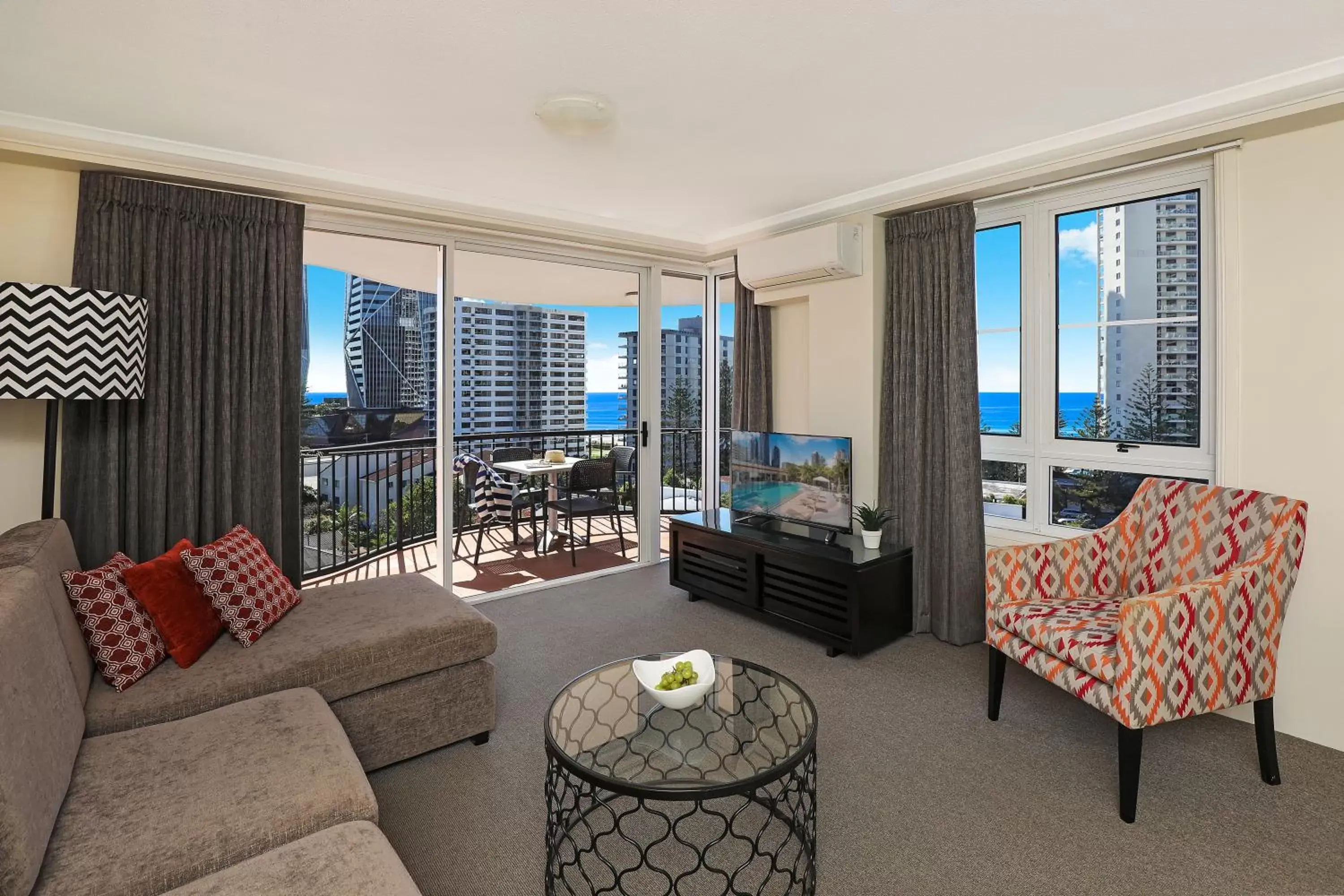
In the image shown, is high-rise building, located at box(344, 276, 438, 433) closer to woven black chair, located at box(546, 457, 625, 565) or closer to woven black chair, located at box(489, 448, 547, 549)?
woven black chair, located at box(489, 448, 547, 549)

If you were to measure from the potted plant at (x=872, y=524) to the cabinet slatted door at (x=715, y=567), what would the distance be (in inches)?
24.6

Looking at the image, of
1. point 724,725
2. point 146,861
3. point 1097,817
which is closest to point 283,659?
point 146,861

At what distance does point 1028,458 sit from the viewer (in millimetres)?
3494

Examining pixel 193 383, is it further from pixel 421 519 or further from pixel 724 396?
pixel 724 396

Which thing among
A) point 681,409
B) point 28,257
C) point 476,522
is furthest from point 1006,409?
point 28,257

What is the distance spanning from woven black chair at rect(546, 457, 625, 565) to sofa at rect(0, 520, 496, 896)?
2183 mm

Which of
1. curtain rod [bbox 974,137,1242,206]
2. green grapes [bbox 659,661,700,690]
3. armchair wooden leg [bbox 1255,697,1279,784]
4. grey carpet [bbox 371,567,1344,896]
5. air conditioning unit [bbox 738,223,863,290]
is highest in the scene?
curtain rod [bbox 974,137,1242,206]

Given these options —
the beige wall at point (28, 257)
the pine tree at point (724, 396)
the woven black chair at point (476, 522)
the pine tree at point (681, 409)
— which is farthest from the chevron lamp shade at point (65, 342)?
the pine tree at point (724, 396)

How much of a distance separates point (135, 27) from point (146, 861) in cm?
225

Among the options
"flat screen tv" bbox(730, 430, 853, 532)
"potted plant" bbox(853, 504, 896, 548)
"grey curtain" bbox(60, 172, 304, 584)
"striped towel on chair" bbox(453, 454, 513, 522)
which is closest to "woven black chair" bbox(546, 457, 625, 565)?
"striped towel on chair" bbox(453, 454, 513, 522)

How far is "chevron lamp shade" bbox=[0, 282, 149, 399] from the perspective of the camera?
93.0 inches

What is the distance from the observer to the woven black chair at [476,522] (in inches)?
178

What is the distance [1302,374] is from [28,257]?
200 inches

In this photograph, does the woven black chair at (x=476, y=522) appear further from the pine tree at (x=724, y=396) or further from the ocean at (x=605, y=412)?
the pine tree at (x=724, y=396)
